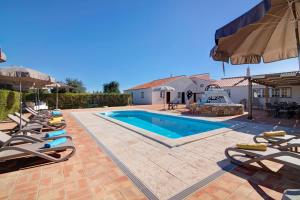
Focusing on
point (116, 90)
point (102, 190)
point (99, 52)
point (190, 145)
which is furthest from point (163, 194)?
point (116, 90)

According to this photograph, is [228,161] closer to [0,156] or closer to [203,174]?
[203,174]

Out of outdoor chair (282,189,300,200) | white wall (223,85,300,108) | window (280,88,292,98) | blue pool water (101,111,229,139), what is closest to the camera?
outdoor chair (282,189,300,200)

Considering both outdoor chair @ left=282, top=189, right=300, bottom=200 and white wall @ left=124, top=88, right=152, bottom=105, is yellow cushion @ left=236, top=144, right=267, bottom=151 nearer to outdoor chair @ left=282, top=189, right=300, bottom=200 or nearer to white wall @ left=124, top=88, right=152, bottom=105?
outdoor chair @ left=282, top=189, right=300, bottom=200

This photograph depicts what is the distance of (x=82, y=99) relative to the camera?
2142cm

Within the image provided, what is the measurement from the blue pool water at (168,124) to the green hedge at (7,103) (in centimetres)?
760

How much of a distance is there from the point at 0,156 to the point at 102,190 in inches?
91.2

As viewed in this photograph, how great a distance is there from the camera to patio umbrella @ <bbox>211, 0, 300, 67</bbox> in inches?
104

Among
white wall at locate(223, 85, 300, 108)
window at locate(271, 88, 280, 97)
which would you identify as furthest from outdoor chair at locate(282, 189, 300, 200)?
window at locate(271, 88, 280, 97)

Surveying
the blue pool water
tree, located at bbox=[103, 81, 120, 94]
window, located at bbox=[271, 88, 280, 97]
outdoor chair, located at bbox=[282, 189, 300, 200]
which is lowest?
the blue pool water

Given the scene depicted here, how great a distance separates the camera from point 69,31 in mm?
15969

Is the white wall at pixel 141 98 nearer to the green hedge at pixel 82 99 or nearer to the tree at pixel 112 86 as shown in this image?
the green hedge at pixel 82 99

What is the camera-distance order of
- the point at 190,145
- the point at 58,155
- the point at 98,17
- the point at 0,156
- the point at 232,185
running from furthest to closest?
the point at 98,17
the point at 190,145
the point at 58,155
the point at 0,156
the point at 232,185

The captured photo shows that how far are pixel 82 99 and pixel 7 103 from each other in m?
10.6

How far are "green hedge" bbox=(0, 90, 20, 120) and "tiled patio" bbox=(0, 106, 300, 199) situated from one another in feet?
30.1
